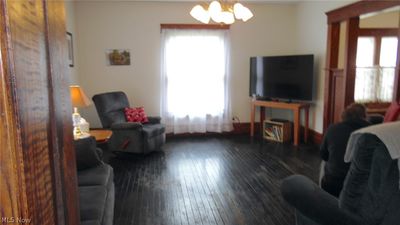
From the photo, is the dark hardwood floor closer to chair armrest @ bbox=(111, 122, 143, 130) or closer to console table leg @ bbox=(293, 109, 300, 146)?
console table leg @ bbox=(293, 109, 300, 146)

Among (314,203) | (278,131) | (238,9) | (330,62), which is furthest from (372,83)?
(314,203)

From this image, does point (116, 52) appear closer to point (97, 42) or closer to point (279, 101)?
point (97, 42)

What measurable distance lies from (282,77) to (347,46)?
1.28m

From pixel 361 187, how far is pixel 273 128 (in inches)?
163

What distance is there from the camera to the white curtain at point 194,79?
18.0 ft

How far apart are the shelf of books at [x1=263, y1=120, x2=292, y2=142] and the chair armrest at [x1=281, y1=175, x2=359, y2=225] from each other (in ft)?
11.6

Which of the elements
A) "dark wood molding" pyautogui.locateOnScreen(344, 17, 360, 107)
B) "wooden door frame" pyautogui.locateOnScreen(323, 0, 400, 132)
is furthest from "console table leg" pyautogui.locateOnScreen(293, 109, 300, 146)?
"dark wood molding" pyautogui.locateOnScreen(344, 17, 360, 107)

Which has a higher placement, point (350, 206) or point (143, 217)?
point (350, 206)

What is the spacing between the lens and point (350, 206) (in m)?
1.51

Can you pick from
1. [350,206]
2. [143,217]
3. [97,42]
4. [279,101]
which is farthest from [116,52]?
[350,206]

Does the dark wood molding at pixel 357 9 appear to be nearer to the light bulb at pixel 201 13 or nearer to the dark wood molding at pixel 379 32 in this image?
the dark wood molding at pixel 379 32

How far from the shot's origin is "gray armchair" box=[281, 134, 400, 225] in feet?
4.40

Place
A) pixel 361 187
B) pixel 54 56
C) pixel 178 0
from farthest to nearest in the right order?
pixel 178 0
pixel 361 187
pixel 54 56

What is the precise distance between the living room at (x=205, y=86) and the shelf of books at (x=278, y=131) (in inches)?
4.8
